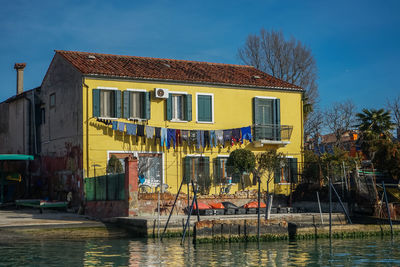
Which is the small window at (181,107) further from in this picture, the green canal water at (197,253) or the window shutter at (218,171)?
the green canal water at (197,253)

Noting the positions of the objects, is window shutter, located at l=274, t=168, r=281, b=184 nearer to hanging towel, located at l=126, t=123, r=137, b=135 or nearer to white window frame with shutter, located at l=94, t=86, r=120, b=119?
hanging towel, located at l=126, t=123, r=137, b=135

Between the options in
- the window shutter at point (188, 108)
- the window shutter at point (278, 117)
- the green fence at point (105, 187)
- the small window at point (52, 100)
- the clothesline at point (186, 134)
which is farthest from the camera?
the window shutter at point (278, 117)

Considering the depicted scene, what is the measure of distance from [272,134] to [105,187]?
9.84 metres

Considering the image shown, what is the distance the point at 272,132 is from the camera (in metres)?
29.9

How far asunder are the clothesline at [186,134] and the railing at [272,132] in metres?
0.80

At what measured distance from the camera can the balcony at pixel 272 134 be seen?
29094 mm

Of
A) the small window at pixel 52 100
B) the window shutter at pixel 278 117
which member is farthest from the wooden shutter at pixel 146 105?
the window shutter at pixel 278 117

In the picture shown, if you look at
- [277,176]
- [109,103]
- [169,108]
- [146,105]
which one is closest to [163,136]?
[169,108]

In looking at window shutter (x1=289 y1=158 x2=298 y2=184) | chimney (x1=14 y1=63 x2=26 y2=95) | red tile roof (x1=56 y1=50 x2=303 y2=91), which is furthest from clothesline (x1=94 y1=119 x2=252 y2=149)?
chimney (x1=14 y1=63 x2=26 y2=95)

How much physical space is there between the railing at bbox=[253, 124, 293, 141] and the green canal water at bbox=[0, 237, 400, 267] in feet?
33.4

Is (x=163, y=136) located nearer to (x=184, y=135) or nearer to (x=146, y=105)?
(x=184, y=135)

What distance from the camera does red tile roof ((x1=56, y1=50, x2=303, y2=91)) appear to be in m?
26.9

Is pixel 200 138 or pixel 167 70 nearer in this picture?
pixel 200 138

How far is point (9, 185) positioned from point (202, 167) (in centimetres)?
1069
